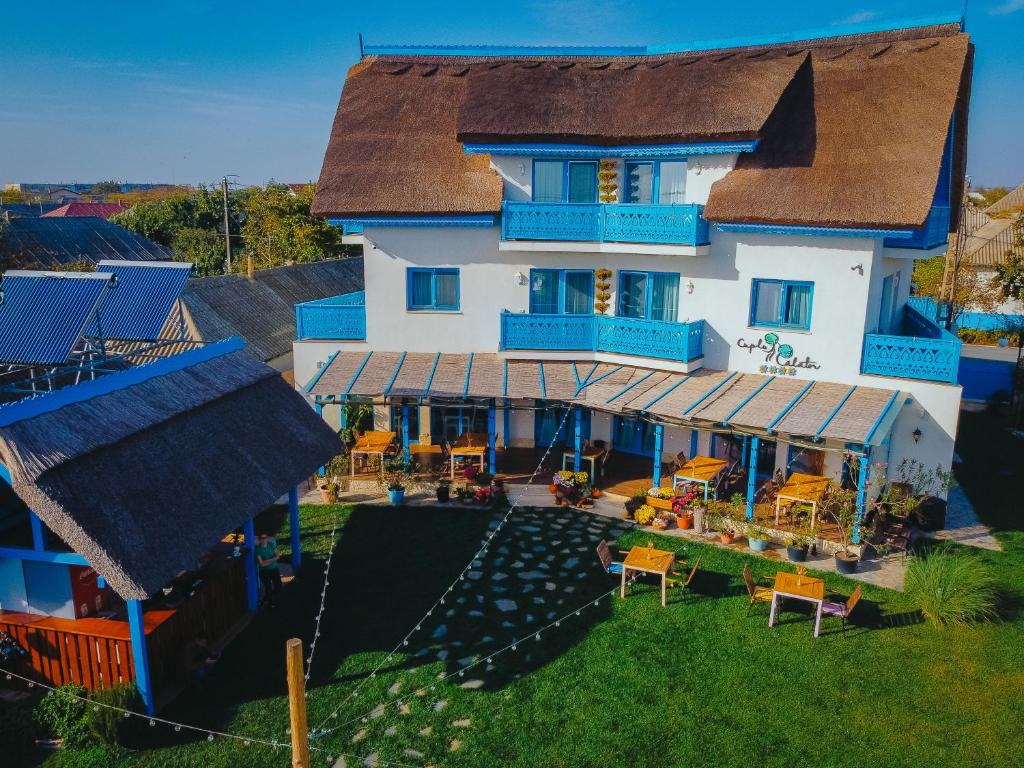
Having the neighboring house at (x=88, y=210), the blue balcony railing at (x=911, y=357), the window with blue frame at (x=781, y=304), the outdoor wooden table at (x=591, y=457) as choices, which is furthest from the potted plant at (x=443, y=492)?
the neighboring house at (x=88, y=210)

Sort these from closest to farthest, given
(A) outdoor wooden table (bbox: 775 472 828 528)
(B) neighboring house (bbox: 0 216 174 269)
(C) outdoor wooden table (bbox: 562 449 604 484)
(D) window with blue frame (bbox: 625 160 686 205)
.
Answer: (A) outdoor wooden table (bbox: 775 472 828 528) → (C) outdoor wooden table (bbox: 562 449 604 484) → (D) window with blue frame (bbox: 625 160 686 205) → (B) neighboring house (bbox: 0 216 174 269)

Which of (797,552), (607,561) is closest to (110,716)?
(607,561)

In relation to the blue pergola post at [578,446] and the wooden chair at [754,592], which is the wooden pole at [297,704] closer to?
the wooden chair at [754,592]

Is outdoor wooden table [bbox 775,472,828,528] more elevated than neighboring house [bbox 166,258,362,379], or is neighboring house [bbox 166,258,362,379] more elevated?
neighboring house [bbox 166,258,362,379]

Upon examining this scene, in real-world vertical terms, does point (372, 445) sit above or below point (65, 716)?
above

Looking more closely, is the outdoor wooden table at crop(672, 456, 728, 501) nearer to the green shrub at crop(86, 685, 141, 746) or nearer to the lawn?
the lawn

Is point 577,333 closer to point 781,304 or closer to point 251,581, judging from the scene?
point 781,304

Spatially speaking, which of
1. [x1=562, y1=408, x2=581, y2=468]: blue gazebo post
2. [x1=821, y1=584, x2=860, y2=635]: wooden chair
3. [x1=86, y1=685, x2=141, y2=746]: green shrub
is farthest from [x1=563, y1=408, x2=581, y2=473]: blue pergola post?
[x1=86, y1=685, x2=141, y2=746]: green shrub
